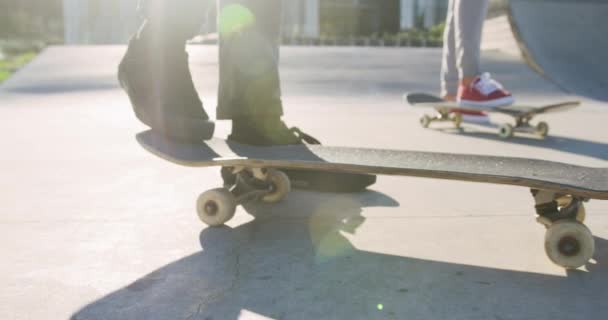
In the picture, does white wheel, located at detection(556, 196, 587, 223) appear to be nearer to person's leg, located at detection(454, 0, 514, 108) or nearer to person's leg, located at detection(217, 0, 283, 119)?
person's leg, located at detection(217, 0, 283, 119)

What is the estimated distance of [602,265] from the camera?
173cm

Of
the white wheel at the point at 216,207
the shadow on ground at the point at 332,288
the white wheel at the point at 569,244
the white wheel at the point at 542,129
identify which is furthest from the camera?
the white wheel at the point at 542,129

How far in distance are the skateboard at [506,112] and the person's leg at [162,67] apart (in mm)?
2551

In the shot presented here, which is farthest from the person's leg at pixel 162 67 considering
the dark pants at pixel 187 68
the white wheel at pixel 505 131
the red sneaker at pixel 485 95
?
the white wheel at pixel 505 131

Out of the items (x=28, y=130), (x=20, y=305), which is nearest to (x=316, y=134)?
(x=28, y=130)

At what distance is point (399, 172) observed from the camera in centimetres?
176

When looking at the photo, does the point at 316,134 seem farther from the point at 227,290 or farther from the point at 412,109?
the point at 227,290

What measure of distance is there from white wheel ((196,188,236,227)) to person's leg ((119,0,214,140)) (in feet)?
0.81

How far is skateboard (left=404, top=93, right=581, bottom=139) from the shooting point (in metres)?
4.22

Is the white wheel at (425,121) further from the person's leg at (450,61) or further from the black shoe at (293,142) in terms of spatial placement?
the black shoe at (293,142)

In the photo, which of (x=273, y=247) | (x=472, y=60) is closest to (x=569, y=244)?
(x=273, y=247)

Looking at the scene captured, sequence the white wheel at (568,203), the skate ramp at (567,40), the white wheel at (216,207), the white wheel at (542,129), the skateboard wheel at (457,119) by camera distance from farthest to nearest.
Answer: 1. the skate ramp at (567,40)
2. the skateboard wheel at (457,119)
3. the white wheel at (542,129)
4. the white wheel at (216,207)
5. the white wheel at (568,203)

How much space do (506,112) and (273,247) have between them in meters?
2.84

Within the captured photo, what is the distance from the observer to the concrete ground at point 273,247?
1.46 metres
